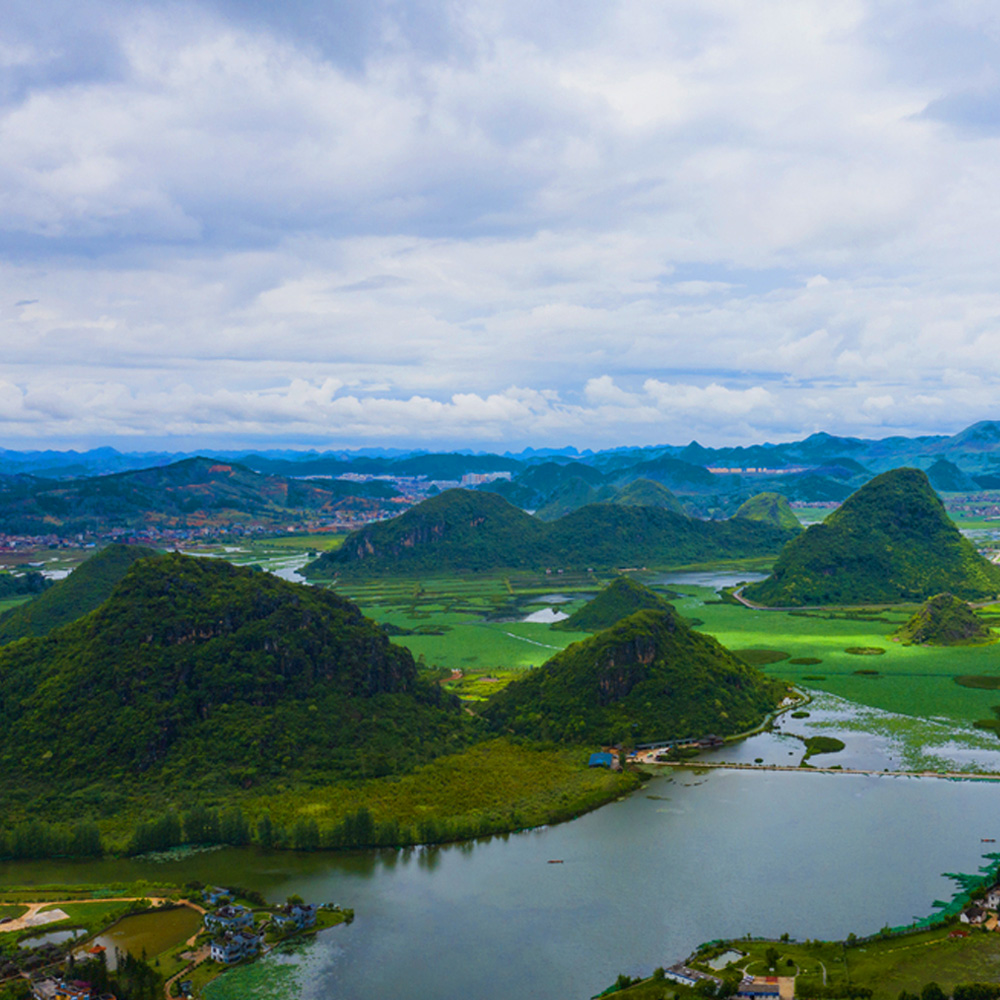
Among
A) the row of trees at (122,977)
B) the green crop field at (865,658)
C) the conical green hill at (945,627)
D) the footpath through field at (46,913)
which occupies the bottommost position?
the footpath through field at (46,913)

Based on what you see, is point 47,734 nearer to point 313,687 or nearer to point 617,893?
point 313,687

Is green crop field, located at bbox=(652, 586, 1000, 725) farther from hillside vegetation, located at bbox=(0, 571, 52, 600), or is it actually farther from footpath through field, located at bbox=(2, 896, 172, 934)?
hillside vegetation, located at bbox=(0, 571, 52, 600)

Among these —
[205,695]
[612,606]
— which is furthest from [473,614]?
[205,695]

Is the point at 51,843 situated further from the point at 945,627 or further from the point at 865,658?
the point at 945,627

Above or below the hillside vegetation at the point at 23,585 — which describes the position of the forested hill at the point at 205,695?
above

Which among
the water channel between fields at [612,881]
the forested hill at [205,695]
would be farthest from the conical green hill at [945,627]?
the forested hill at [205,695]

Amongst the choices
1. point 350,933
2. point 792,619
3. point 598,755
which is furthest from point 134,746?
point 792,619

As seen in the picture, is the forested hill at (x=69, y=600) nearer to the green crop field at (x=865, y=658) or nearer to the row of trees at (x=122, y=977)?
the row of trees at (x=122, y=977)
